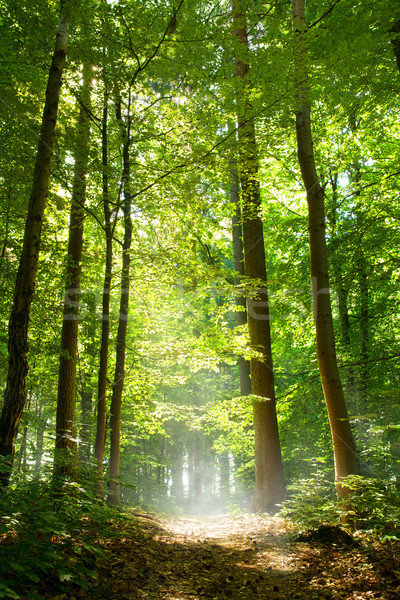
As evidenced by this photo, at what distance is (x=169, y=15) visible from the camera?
6.24 metres

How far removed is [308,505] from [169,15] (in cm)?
829

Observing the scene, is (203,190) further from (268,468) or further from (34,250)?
(268,468)

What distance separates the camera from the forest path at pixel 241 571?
3148 millimetres

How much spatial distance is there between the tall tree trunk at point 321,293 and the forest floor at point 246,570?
1358 mm

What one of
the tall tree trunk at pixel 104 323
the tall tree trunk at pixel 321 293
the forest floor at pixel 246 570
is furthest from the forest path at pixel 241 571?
the tall tree trunk at pixel 104 323

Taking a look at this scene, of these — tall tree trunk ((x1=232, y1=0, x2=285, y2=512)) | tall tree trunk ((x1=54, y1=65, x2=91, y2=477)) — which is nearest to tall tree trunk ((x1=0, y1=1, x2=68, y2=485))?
tall tree trunk ((x1=54, y1=65, x2=91, y2=477))

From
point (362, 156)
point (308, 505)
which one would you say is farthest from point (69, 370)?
point (362, 156)

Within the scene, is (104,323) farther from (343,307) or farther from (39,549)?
(343,307)

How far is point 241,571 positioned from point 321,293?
4155 millimetres

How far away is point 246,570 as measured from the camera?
412 cm

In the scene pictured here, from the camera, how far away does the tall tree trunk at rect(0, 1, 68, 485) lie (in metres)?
4.16

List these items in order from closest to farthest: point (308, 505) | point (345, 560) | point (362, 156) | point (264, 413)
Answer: point (345, 560), point (308, 505), point (264, 413), point (362, 156)

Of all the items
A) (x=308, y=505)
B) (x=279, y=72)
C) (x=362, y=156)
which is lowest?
(x=308, y=505)

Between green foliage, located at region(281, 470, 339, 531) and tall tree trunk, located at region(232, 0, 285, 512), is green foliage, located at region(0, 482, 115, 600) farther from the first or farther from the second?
tall tree trunk, located at region(232, 0, 285, 512)
